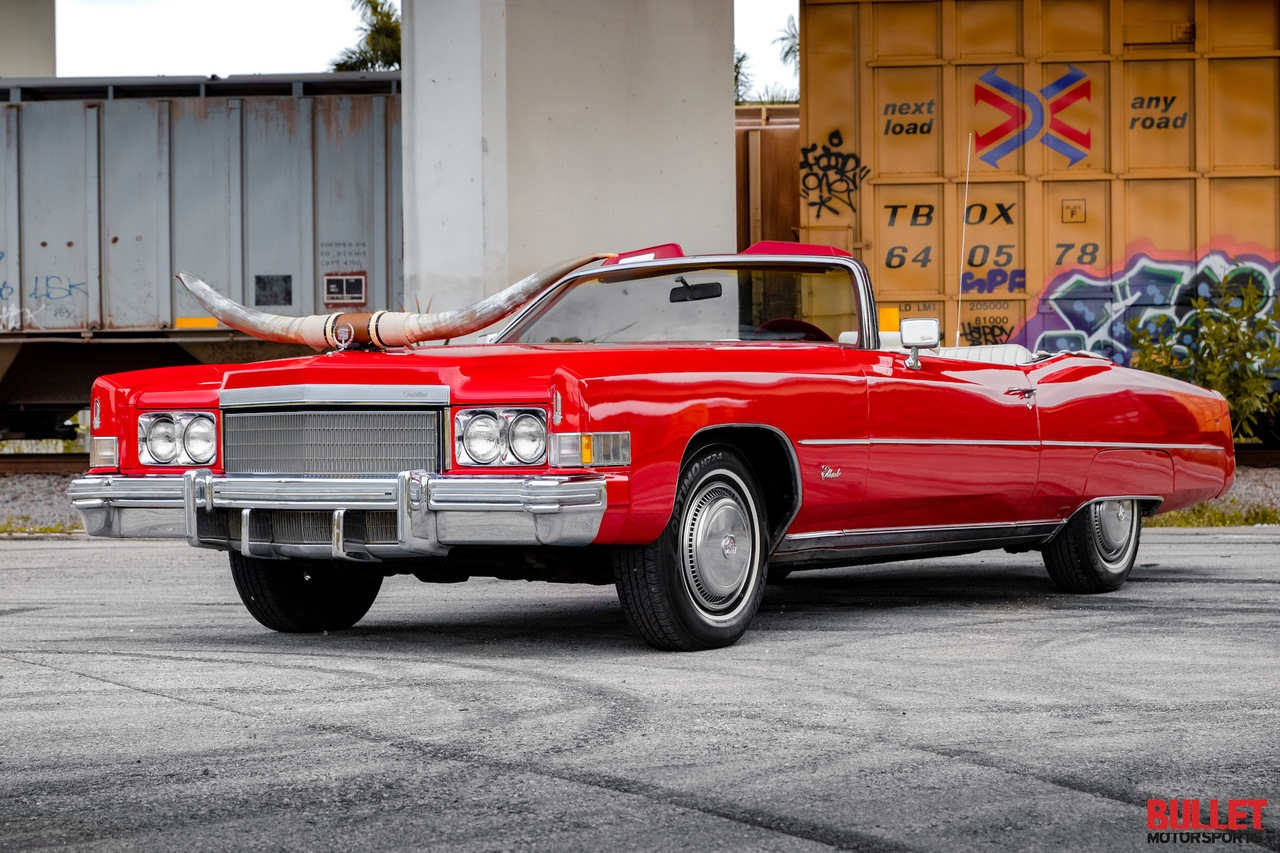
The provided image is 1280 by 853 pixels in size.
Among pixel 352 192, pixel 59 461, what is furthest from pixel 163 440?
pixel 352 192

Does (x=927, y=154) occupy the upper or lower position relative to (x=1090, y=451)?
upper

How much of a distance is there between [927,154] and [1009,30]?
129cm

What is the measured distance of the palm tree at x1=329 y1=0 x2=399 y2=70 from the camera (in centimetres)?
4222

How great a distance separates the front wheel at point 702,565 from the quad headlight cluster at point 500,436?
46 centimetres

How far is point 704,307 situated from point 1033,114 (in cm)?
845

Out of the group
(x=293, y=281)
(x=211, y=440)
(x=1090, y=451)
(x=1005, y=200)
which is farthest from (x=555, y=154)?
(x=211, y=440)

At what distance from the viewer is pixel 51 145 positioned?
47.3ft

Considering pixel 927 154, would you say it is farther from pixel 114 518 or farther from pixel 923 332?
pixel 114 518

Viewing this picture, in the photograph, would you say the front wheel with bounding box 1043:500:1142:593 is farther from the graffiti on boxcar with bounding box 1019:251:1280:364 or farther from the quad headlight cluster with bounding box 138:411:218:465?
the graffiti on boxcar with bounding box 1019:251:1280:364

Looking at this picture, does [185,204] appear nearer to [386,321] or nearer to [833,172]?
[833,172]

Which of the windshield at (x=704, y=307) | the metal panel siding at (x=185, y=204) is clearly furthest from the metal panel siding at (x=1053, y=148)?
the windshield at (x=704, y=307)

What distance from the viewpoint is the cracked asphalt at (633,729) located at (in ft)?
9.21

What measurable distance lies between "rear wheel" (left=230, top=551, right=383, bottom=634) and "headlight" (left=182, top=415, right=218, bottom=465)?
Answer: 0.46 meters

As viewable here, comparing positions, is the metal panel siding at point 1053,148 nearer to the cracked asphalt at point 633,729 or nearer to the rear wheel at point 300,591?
the cracked asphalt at point 633,729
